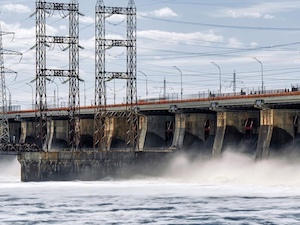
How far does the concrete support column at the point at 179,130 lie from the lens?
130500mm

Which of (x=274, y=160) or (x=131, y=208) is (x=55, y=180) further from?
(x=131, y=208)

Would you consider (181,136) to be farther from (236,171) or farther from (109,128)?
(109,128)

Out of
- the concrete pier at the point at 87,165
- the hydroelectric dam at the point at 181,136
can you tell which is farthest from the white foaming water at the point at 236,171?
the concrete pier at the point at 87,165

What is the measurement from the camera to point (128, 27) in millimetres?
130500

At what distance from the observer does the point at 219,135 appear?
404 feet

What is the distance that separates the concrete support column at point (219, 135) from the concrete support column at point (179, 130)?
836 centimetres

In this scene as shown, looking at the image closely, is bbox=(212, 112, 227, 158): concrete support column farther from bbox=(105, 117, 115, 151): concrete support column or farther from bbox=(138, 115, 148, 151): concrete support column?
bbox=(105, 117, 115, 151): concrete support column

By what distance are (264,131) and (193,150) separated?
18.5 m

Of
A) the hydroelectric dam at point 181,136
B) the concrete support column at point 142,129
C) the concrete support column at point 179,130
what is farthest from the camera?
the concrete support column at point 142,129

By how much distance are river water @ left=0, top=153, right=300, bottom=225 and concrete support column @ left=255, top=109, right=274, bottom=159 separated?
4.91 feet

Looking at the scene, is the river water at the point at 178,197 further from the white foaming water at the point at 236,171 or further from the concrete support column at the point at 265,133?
the concrete support column at the point at 265,133

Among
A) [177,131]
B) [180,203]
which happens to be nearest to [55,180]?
[177,131]

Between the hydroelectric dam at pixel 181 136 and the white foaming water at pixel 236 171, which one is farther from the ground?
the hydroelectric dam at pixel 181 136

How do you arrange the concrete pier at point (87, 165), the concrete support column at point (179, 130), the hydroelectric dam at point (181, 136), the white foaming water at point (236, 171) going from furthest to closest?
the concrete support column at point (179, 130) < the concrete pier at point (87, 165) < the hydroelectric dam at point (181, 136) < the white foaming water at point (236, 171)
